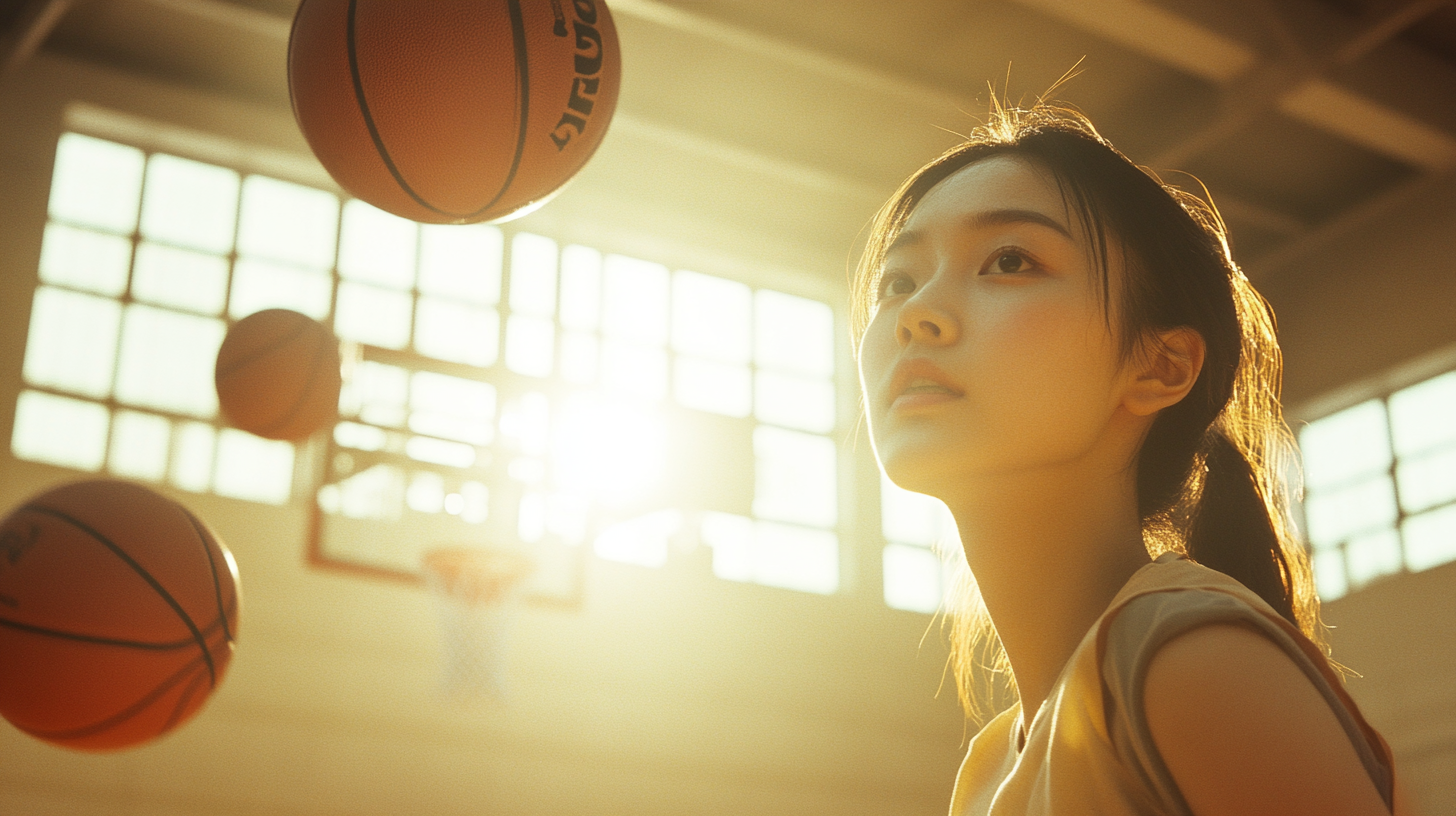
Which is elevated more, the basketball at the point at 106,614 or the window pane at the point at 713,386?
the window pane at the point at 713,386

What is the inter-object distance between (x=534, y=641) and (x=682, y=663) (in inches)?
34.8

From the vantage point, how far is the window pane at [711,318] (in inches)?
332

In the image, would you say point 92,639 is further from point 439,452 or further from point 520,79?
point 439,452

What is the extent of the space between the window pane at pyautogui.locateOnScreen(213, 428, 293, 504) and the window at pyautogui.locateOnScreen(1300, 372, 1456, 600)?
6454 millimetres

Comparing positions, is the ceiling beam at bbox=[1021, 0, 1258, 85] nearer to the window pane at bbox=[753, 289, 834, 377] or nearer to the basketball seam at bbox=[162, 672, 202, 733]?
the window pane at bbox=[753, 289, 834, 377]

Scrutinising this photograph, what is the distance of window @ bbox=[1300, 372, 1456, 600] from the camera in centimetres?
814

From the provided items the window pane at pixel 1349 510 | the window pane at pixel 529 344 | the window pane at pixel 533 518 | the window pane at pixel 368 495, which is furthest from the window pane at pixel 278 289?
the window pane at pixel 1349 510

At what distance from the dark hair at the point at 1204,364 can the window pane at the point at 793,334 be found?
23.7 ft

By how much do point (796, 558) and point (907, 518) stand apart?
0.86 meters

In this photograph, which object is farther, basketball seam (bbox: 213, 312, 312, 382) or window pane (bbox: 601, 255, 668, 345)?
window pane (bbox: 601, 255, 668, 345)


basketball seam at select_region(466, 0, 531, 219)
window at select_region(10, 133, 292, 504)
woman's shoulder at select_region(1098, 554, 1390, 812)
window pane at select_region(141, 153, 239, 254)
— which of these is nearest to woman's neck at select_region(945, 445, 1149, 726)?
woman's shoulder at select_region(1098, 554, 1390, 812)

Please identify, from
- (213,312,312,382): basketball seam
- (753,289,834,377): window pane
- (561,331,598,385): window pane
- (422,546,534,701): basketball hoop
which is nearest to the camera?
(213,312,312,382): basketball seam

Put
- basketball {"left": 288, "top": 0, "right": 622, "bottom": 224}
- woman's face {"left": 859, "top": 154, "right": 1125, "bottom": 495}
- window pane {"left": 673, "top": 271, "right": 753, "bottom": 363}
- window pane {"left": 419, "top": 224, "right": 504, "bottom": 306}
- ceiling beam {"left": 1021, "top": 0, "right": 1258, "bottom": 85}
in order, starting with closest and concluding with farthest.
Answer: woman's face {"left": 859, "top": 154, "right": 1125, "bottom": 495} → basketball {"left": 288, "top": 0, "right": 622, "bottom": 224} → ceiling beam {"left": 1021, "top": 0, "right": 1258, "bottom": 85} → window pane {"left": 419, "top": 224, "right": 504, "bottom": 306} → window pane {"left": 673, "top": 271, "right": 753, "bottom": 363}

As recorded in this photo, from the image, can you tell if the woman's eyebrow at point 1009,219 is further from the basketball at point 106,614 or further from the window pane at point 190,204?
the window pane at point 190,204
